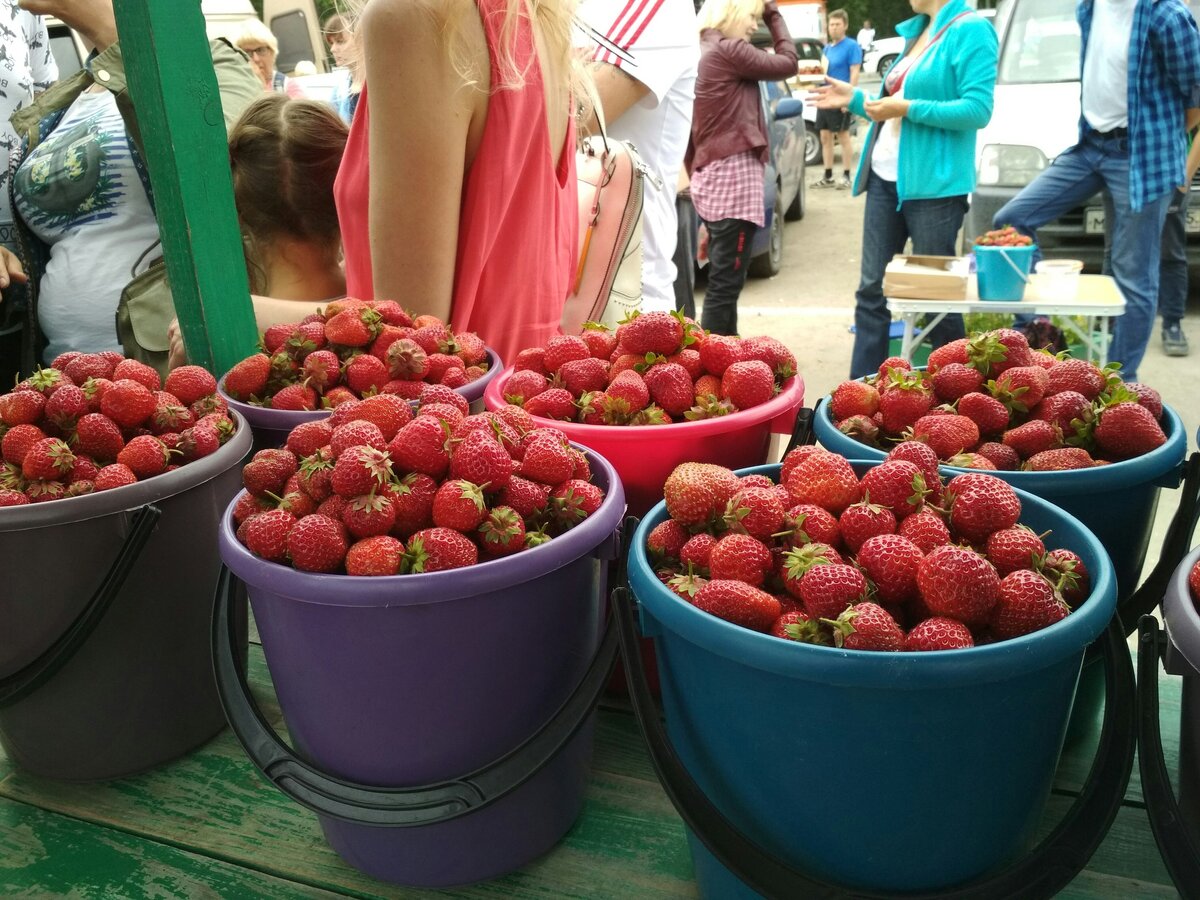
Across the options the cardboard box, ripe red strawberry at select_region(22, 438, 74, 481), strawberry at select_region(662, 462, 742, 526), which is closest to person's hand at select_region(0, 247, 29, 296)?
ripe red strawberry at select_region(22, 438, 74, 481)

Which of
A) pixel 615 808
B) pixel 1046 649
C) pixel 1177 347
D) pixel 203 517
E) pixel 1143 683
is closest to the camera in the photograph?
pixel 1046 649

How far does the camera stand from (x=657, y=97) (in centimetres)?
255

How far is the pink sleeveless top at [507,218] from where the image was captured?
1720 mm

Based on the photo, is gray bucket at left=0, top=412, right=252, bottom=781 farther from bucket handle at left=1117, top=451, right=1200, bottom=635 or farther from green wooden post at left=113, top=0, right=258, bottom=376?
bucket handle at left=1117, top=451, right=1200, bottom=635

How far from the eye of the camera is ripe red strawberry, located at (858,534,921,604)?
91 cm

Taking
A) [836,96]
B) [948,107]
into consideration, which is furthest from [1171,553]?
[836,96]

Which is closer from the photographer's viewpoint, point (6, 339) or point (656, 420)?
point (656, 420)

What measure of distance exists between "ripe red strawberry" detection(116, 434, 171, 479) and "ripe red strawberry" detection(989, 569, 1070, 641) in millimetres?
1052

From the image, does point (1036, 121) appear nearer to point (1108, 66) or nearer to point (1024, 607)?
point (1108, 66)

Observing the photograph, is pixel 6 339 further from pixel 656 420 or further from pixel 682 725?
pixel 682 725

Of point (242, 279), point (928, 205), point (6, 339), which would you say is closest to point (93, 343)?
point (6, 339)

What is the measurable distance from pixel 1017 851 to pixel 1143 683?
21 centimetres

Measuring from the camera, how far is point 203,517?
1.30 meters

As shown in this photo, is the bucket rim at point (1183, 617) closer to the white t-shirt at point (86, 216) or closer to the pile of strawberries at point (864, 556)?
the pile of strawberries at point (864, 556)
